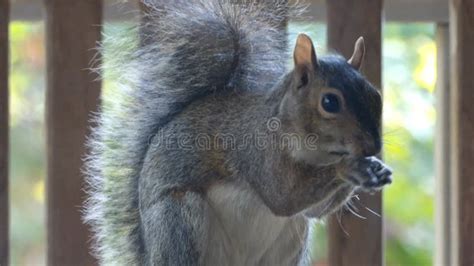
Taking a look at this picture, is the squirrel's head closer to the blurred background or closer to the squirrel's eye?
the squirrel's eye

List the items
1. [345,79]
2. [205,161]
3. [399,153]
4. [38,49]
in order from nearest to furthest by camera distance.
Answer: [345,79]
[205,161]
[399,153]
[38,49]

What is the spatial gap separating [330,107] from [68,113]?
52 centimetres

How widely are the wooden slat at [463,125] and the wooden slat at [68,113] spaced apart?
599 mm

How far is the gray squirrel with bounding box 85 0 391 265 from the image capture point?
1.26 meters

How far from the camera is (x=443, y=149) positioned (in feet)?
5.50

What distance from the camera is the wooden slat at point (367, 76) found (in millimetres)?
1528

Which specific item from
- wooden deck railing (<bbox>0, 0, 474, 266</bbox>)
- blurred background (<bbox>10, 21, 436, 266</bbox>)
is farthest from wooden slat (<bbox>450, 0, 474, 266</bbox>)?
blurred background (<bbox>10, 21, 436, 266</bbox>)

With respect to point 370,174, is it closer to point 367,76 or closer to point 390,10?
point 367,76

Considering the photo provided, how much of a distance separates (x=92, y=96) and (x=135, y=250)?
0.90 ft

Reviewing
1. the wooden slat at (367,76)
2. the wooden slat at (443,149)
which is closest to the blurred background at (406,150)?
the wooden slat at (443,149)

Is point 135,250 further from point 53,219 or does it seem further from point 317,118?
point 317,118

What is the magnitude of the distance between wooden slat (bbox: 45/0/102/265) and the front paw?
1.73 feet

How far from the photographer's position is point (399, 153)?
267 cm

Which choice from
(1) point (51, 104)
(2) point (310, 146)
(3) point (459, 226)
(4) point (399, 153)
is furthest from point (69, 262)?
(4) point (399, 153)
